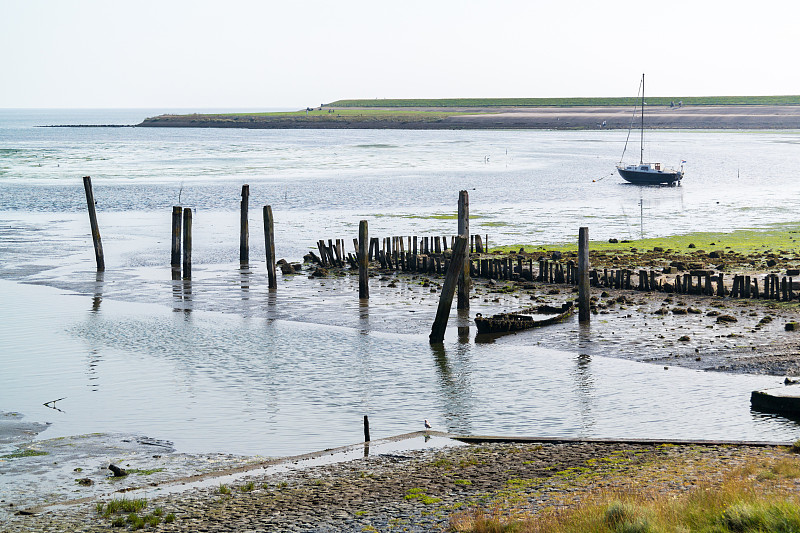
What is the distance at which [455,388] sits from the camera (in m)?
21.7

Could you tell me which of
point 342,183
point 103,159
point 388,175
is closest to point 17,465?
point 342,183

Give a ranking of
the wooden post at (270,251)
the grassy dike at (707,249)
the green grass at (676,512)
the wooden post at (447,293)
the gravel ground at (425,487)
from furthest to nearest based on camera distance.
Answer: the grassy dike at (707,249), the wooden post at (270,251), the wooden post at (447,293), the gravel ground at (425,487), the green grass at (676,512)

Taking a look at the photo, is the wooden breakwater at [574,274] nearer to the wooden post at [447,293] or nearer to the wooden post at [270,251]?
the wooden post at [447,293]

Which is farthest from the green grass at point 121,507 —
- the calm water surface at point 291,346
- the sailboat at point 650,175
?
the sailboat at point 650,175

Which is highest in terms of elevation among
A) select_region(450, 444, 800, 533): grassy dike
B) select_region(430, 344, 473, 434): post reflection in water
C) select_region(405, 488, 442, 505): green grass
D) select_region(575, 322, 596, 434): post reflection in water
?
select_region(450, 444, 800, 533): grassy dike

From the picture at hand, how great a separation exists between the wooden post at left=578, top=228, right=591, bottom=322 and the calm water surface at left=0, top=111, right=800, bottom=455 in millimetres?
2799

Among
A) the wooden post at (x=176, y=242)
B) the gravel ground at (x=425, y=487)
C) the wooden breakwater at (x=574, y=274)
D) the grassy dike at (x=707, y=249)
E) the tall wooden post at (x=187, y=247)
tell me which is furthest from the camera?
the wooden post at (x=176, y=242)

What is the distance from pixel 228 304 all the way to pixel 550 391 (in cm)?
1468

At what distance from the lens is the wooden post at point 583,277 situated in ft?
88.6

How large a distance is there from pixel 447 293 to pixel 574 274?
8984mm

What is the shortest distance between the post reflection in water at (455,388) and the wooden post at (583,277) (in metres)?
3.80

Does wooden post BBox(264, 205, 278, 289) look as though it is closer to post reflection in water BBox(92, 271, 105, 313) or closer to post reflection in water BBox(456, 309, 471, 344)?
post reflection in water BBox(92, 271, 105, 313)

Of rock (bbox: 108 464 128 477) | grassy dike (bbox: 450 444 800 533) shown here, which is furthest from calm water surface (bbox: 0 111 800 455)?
grassy dike (bbox: 450 444 800 533)

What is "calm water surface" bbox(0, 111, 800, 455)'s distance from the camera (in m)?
19.1
